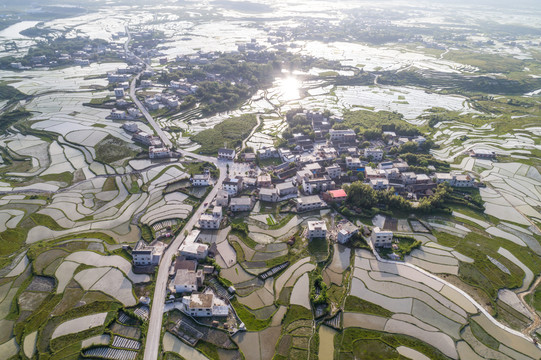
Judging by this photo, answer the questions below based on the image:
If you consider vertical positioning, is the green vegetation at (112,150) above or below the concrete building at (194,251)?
below

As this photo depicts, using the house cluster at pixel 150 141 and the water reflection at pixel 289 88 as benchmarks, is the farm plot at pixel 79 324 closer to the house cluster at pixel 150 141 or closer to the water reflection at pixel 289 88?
the house cluster at pixel 150 141

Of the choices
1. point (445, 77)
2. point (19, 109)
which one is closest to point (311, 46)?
point (445, 77)

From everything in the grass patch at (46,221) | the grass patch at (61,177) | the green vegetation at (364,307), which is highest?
the green vegetation at (364,307)

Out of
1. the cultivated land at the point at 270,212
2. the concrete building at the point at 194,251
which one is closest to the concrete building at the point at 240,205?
the cultivated land at the point at 270,212

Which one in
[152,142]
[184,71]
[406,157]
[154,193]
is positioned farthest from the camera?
[184,71]

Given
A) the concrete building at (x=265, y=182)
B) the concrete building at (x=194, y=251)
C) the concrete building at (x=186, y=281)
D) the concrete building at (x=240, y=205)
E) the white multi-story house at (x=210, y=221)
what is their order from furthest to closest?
the concrete building at (x=265, y=182)
the concrete building at (x=240, y=205)
the white multi-story house at (x=210, y=221)
the concrete building at (x=194, y=251)
the concrete building at (x=186, y=281)

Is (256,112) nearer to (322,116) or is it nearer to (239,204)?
(322,116)
